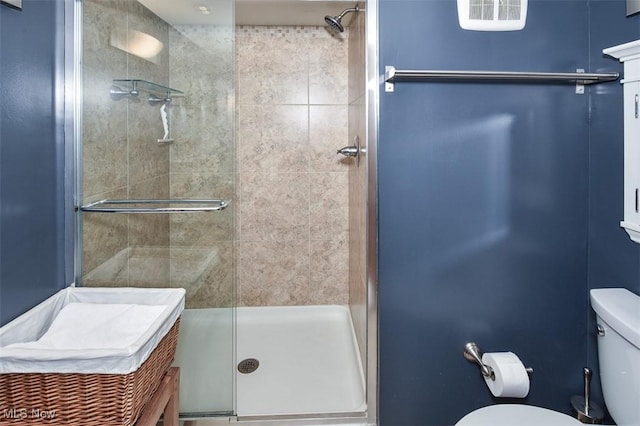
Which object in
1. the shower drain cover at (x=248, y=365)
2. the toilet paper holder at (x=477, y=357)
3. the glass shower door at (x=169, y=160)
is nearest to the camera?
the toilet paper holder at (x=477, y=357)

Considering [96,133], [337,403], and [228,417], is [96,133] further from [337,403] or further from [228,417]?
[337,403]

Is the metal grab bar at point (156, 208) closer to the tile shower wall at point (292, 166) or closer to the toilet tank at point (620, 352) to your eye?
the tile shower wall at point (292, 166)

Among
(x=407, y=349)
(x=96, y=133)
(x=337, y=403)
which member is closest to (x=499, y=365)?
(x=407, y=349)

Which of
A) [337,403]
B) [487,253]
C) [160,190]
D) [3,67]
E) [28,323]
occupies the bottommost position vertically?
[337,403]

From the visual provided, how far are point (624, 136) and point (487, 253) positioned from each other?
600 millimetres

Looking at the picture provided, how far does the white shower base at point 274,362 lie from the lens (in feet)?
5.12

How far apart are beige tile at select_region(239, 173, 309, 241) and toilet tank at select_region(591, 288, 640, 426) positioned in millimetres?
1651

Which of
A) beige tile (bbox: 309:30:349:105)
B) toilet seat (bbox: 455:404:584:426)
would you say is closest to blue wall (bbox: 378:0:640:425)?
toilet seat (bbox: 455:404:584:426)

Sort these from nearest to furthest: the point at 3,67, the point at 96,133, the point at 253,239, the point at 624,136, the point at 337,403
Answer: the point at 3,67
the point at 624,136
the point at 96,133
the point at 337,403
the point at 253,239

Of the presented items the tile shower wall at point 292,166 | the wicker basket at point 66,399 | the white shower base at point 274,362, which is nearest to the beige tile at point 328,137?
the tile shower wall at point 292,166

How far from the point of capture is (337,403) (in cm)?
175

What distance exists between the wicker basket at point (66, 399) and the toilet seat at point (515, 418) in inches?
37.7

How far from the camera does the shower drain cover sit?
2.04 metres

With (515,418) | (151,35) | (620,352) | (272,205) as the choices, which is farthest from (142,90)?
(620,352)
